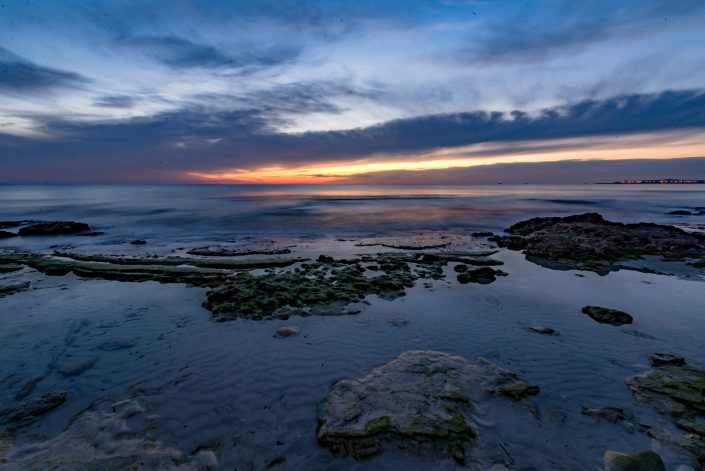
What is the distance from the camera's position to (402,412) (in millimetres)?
5836

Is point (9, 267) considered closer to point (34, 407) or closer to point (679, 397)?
point (34, 407)

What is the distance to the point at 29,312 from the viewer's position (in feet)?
34.6

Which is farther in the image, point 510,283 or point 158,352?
point 510,283

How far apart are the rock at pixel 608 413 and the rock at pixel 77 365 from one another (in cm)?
1014

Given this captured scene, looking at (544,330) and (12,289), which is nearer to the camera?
(544,330)

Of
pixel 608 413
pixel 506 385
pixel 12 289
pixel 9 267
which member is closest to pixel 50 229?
pixel 9 267

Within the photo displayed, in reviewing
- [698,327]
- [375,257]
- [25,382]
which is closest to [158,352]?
[25,382]

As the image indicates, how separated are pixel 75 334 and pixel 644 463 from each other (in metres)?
12.4

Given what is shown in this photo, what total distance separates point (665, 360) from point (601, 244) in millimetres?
13385

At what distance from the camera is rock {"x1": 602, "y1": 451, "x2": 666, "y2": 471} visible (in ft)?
15.4

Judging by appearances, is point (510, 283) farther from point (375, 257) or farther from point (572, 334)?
point (375, 257)

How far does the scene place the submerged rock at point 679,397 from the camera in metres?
5.32

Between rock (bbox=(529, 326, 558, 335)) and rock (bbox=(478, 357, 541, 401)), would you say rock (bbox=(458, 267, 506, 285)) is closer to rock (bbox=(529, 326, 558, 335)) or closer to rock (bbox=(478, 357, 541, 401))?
rock (bbox=(529, 326, 558, 335))

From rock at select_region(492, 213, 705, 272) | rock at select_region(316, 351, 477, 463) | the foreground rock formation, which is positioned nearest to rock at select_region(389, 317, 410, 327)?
the foreground rock formation
